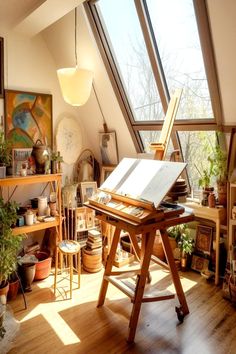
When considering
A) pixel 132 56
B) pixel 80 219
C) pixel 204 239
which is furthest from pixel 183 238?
pixel 132 56

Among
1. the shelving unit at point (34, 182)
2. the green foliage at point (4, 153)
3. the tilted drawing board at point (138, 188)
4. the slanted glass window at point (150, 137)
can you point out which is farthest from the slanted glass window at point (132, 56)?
the green foliage at point (4, 153)

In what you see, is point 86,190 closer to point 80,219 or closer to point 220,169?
point 80,219

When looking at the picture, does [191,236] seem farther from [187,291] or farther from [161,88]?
[161,88]

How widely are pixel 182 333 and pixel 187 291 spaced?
65cm

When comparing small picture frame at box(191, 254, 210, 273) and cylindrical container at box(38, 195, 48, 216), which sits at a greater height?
cylindrical container at box(38, 195, 48, 216)

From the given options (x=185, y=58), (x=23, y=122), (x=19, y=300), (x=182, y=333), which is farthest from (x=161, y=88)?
(x=19, y=300)

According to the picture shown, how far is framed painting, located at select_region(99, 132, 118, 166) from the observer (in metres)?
3.78

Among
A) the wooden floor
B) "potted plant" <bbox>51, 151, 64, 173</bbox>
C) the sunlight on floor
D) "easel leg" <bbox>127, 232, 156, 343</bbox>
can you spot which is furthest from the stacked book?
"easel leg" <bbox>127, 232, 156, 343</bbox>

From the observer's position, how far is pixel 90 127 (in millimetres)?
3924

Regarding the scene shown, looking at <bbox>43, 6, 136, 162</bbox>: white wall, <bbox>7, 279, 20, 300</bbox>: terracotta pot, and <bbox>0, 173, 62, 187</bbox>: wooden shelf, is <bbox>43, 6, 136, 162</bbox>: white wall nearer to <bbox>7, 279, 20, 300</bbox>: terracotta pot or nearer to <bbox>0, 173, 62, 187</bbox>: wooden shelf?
<bbox>0, 173, 62, 187</bbox>: wooden shelf

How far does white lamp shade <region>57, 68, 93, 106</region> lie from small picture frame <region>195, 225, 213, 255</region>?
6.49 feet

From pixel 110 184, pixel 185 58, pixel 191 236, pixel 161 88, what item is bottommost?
pixel 191 236

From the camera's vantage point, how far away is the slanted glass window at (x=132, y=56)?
290 centimetres

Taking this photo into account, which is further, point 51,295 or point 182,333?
point 51,295
